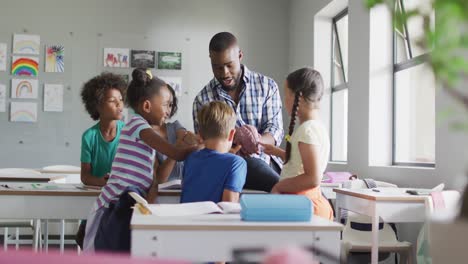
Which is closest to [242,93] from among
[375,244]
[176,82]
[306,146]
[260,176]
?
[260,176]

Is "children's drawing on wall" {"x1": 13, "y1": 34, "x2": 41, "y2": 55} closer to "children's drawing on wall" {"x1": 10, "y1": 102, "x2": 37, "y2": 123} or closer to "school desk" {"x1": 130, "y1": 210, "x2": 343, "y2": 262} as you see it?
"children's drawing on wall" {"x1": 10, "y1": 102, "x2": 37, "y2": 123}

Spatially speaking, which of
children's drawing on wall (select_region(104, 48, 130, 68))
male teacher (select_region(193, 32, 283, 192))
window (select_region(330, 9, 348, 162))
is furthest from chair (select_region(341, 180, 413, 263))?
children's drawing on wall (select_region(104, 48, 130, 68))

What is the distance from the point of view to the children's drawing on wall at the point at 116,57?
7.03m

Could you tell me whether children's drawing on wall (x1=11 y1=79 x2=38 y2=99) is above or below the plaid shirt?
above

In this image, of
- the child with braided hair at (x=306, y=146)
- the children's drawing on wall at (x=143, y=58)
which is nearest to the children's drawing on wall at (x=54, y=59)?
the children's drawing on wall at (x=143, y=58)

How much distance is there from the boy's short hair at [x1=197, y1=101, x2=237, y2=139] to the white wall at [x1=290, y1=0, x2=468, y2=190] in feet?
5.08

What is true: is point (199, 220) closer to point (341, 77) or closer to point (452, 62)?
point (452, 62)

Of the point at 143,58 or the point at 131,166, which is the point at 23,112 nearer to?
the point at 143,58

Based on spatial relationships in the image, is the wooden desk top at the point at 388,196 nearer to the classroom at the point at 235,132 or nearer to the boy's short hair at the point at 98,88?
the classroom at the point at 235,132

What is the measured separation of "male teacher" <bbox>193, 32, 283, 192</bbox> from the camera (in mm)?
3016

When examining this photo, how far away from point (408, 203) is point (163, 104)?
4.91 feet

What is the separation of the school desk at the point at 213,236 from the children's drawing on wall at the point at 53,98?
549cm

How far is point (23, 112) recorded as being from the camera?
686 cm

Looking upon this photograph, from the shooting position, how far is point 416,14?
510mm
